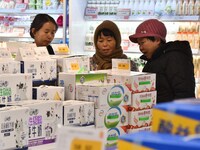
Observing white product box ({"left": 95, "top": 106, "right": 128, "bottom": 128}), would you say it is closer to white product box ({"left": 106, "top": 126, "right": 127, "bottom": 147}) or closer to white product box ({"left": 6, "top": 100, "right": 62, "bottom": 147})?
white product box ({"left": 106, "top": 126, "right": 127, "bottom": 147})

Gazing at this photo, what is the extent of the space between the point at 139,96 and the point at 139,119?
158 millimetres

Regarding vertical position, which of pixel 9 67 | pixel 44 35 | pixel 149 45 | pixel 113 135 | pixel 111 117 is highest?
pixel 44 35

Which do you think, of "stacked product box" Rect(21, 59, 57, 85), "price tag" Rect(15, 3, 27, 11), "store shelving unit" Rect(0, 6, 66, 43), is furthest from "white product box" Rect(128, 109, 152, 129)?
"price tag" Rect(15, 3, 27, 11)

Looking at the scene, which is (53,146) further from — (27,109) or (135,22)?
(135,22)

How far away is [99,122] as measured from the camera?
2951mm

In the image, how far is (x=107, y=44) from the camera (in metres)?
4.30

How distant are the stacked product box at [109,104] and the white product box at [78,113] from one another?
0.06 m

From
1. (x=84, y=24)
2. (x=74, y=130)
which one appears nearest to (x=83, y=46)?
(x=84, y=24)

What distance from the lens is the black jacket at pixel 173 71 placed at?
3.68m

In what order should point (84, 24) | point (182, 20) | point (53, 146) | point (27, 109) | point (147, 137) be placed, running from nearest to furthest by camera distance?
1. point (147, 137)
2. point (27, 109)
3. point (53, 146)
4. point (182, 20)
5. point (84, 24)

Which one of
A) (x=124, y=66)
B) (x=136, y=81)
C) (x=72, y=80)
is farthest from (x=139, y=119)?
(x=72, y=80)

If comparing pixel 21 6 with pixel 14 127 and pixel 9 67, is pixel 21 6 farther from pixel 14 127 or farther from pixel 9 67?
pixel 14 127

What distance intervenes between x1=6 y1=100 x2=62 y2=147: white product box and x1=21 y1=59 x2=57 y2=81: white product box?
345 millimetres

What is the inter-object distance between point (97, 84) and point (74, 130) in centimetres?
200
